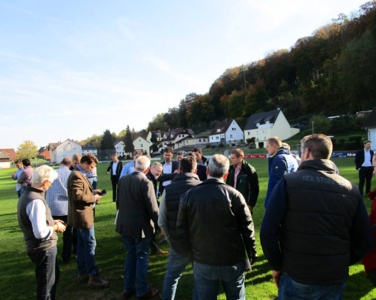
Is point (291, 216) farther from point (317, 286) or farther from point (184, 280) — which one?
point (184, 280)

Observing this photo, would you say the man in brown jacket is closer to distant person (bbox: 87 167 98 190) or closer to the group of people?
the group of people

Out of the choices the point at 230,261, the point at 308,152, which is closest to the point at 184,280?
the point at 230,261

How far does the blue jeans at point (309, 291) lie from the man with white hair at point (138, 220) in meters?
2.34

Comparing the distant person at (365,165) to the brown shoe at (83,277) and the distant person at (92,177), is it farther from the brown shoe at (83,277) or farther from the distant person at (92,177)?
the distant person at (92,177)

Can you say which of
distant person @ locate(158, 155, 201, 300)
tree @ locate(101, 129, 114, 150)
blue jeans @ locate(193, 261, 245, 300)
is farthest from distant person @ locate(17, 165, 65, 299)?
tree @ locate(101, 129, 114, 150)

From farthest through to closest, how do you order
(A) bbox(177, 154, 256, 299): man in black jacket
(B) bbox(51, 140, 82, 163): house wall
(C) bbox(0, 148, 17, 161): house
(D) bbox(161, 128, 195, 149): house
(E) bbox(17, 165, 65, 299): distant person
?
1. (C) bbox(0, 148, 17, 161): house
2. (B) bbox(51, 140, 82, 163): house wall
3. (D) bbox(161, 128, 195, 149): house
4. (E) bbox(17, 165, 65, 299): distant person
5. (A) bbox(177, 154, 256, 299): man in black jacket

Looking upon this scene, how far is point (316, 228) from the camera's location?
2.32 metres

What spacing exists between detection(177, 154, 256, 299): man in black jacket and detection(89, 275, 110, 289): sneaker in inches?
99.9

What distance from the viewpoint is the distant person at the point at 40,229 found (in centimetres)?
354

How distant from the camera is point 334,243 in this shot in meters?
2.34

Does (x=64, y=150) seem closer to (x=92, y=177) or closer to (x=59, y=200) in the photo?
(x=92, y=177)

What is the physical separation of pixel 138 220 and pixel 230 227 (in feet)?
6.10

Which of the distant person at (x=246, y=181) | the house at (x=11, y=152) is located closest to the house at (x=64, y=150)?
the house at (x=11, y=152)

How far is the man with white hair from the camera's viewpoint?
435 centimetres
